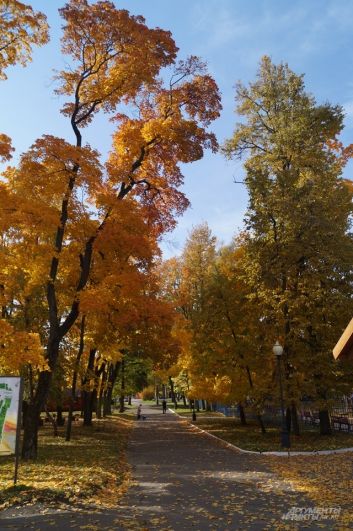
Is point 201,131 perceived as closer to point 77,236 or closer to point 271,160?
point 77,236

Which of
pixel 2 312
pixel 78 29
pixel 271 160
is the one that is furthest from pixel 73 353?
pixel 78 29

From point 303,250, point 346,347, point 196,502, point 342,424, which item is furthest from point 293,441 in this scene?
point 346,347

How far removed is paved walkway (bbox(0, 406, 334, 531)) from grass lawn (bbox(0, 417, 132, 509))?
1.71 ft

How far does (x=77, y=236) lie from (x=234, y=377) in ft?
38.0

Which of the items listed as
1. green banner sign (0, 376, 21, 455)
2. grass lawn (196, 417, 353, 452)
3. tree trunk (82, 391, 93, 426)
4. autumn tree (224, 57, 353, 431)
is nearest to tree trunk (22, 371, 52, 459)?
green banner sign (0, 376, 21, 455)

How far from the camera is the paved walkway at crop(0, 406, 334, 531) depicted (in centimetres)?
745

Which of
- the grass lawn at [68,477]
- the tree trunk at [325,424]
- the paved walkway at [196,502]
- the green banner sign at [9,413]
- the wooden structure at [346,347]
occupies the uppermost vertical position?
the wooden structure at [346,347]

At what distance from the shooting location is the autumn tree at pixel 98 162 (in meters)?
14.4

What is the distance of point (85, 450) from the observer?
56.7 feet

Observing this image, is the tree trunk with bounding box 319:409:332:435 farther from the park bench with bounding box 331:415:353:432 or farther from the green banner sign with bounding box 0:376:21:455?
the green banner sign with bounding box 0:376:21:455

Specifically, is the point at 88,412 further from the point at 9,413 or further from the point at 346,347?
the point at 346,347

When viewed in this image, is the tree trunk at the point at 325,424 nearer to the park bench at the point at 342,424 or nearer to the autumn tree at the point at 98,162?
the park bench at the point at 342,424

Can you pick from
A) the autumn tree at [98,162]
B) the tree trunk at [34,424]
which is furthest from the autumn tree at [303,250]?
the tree trunk at [34,424]

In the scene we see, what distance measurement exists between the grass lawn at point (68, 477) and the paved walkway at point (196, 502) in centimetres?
52
